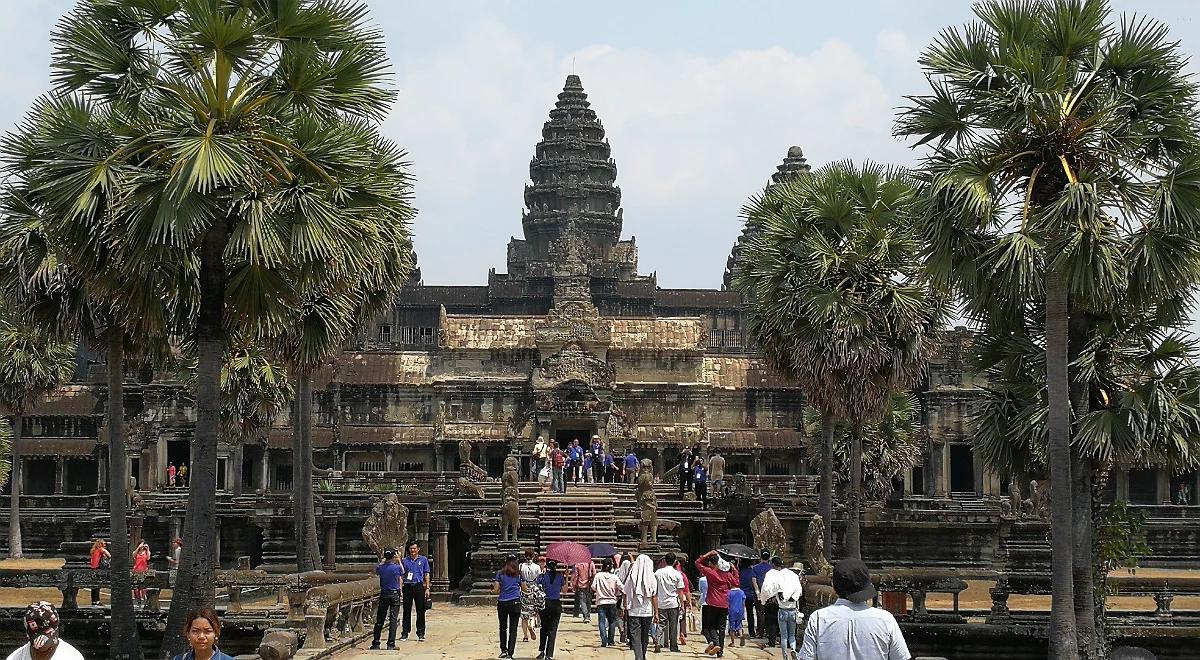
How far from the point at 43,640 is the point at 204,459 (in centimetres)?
933

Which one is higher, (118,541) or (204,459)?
(204,459)

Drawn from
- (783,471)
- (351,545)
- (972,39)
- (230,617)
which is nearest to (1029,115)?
(972,39)

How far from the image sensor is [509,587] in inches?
771

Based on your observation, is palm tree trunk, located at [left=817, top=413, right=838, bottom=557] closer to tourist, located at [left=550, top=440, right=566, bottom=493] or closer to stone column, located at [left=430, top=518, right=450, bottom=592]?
stone column, located at [left=430, top=518, right=450, bottom=592]

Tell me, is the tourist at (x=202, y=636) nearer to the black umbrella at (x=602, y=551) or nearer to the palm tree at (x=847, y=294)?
the black umbrella at (x=602, y=551)

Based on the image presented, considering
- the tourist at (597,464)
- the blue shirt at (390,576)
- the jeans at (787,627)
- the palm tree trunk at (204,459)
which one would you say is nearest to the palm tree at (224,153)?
the palm tree trunk at (204,459)

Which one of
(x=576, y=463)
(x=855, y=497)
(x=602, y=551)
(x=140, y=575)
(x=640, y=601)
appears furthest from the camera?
(x=576, y=463)

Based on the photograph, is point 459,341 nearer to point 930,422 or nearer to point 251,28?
point 930,422

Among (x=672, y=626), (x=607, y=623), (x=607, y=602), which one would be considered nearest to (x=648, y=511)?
(x=607, y=623)

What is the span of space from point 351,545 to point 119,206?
26.4m

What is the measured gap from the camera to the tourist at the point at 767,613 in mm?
21859

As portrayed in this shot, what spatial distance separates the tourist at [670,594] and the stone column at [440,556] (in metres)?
13.5

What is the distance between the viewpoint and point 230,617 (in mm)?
23672

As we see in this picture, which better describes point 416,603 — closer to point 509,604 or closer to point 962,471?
point 509,604
